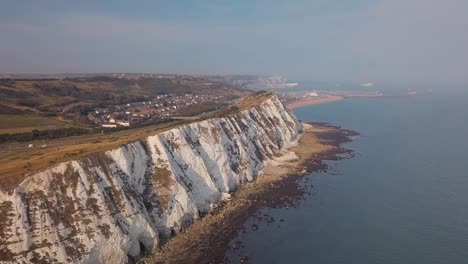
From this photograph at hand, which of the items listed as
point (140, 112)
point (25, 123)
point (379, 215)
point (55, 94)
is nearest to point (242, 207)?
point (379, 215)

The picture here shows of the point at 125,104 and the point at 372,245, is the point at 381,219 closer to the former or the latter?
the point at 372,245

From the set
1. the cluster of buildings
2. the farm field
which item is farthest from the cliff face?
the cluster of buildings

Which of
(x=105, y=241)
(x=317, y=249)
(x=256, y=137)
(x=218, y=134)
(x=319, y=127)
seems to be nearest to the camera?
(x=105, y=241)

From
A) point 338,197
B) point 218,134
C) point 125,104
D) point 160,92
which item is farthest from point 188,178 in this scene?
point 160,92

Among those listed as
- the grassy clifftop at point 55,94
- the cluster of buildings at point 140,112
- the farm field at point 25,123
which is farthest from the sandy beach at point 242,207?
the grassy clifftop at point 55,94

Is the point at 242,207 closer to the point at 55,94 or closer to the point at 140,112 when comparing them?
the point at 140,112

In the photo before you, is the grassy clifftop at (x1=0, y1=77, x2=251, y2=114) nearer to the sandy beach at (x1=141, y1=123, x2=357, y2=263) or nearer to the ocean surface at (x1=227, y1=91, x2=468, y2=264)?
the sandy beach at (x1=141, y1=123, x2=357, y2=263)
